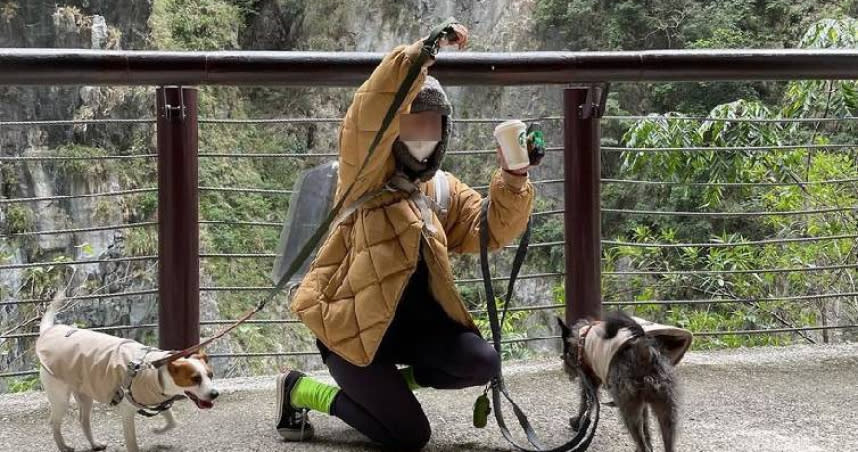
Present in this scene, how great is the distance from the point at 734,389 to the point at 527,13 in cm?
1119

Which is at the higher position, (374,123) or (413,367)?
(374,123)

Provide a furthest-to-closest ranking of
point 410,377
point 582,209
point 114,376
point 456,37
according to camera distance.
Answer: point 582,209 → point 410,377 → point 114,376 → point 456,37

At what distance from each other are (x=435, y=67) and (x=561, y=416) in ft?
3.65

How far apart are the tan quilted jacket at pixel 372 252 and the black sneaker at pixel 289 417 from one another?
0.24 meters

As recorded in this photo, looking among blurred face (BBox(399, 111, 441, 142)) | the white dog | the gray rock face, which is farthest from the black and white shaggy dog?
the gray rock face

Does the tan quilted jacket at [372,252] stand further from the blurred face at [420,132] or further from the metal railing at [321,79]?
the metal railing at [321,79]

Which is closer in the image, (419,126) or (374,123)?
(374,123)

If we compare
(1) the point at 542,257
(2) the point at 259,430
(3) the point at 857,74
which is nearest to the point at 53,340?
(2) the point at 259,430

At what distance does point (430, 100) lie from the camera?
2092 millimetres

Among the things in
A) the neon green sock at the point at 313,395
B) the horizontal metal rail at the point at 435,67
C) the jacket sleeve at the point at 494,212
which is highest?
the horizontal metal rail at the point at 435,67

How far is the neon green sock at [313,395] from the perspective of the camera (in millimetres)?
2232

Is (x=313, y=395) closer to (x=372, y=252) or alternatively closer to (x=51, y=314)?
(x=372, y=252)

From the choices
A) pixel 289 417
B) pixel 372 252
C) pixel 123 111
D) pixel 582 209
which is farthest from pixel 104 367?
pixel 123 111

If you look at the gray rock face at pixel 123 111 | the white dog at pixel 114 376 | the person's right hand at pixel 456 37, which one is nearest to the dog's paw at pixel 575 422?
the white dog at pixel 114 376
